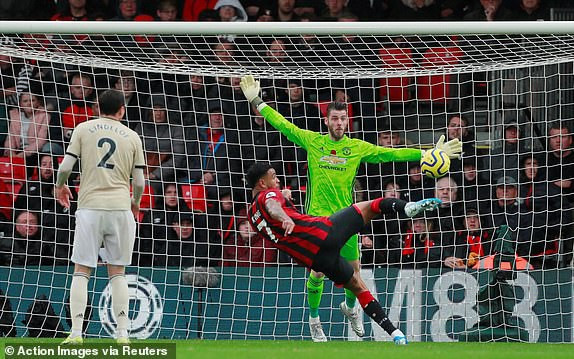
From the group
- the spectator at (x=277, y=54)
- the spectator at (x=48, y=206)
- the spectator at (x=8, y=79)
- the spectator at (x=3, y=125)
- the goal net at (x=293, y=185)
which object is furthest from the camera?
the spectator at (x=3, y=125)

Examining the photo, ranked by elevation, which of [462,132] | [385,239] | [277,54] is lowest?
[385,239]

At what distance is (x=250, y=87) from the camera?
1212 cm

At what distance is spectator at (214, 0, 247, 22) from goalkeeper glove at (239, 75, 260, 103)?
3.36 m

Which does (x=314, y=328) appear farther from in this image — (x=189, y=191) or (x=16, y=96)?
(x=16, y=96)

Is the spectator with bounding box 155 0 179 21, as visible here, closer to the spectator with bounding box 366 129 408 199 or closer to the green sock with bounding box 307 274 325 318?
the spectator with bounding box 366 129 408 199

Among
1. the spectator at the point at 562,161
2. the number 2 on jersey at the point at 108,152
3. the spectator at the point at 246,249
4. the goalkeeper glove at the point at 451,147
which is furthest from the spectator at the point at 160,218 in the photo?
the spectator at the point at 562,161

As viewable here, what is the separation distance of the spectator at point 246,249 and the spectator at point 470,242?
6.93 feet

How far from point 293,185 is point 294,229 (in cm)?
361

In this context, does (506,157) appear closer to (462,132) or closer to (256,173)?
(462,132)

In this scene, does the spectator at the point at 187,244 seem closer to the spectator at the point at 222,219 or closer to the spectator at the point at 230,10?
the spectator at the point at 222,219

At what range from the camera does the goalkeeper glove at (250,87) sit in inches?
477

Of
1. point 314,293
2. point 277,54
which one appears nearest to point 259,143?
point 277,54

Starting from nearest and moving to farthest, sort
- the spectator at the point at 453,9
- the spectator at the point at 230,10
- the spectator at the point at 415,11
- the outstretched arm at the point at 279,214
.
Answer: the outstretched arm at the point at 279,214 → the spectator at the point at 230,10 → the spectator at the point at 415,11 → the spectator at the point at 453,9

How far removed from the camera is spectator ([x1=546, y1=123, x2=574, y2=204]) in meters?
13.8
